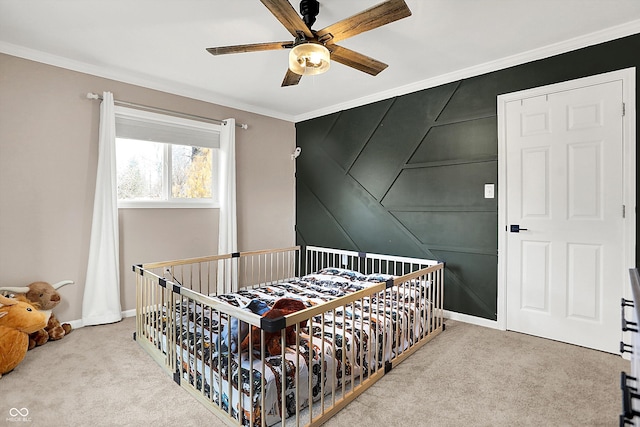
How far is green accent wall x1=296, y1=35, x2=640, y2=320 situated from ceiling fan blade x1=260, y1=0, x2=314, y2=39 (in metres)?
1.80

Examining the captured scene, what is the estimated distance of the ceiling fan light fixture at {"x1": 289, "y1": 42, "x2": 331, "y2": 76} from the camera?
1.79 metres

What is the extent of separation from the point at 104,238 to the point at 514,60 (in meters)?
3.81

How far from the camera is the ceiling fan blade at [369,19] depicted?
1541 mm

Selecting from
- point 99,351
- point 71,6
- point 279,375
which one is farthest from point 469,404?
point 71,6

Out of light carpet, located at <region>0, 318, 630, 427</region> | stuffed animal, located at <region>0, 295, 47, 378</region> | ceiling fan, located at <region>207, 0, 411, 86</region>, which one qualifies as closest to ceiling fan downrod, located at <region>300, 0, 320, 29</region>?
ceiling fan, located at <region>207, 0, 411, 86</region>

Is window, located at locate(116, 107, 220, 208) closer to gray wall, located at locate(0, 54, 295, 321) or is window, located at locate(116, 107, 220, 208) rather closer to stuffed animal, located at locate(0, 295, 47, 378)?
gray wall, located at locate(0, 54, 295, 321)

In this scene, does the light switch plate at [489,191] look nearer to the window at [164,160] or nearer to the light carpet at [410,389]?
the light carpet at [410,389]

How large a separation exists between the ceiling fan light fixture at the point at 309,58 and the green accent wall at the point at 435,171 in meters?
1.68

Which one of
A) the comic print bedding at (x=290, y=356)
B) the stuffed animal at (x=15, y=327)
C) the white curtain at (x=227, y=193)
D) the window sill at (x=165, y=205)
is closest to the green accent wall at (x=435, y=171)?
the comic print bedding at (x=290, y=356)

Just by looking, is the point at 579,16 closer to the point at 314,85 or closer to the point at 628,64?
the point at 628,64

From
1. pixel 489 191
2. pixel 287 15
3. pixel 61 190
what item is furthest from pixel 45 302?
pixel 489 191

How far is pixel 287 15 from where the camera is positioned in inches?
64.2

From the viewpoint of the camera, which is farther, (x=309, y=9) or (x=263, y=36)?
(x=263, y=36)

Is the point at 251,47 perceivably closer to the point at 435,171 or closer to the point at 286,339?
the point at 286,339
